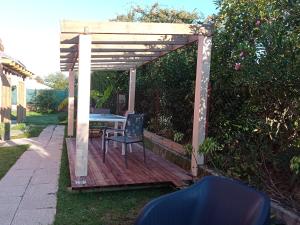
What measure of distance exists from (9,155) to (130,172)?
156 inches

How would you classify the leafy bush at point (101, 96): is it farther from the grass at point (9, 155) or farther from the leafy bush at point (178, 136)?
the leafy bush at point (178, 136)

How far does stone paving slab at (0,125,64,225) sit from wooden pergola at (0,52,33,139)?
3.72 meters

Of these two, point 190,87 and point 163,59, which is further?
point 163,59

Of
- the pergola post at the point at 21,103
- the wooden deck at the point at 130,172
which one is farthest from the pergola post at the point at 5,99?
the wooden deck at the point at 130,172

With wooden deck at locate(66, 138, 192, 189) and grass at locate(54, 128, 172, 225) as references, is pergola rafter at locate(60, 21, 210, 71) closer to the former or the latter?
wooden deck at locate(66, 138, 192, 189)

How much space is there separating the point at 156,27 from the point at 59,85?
102ft

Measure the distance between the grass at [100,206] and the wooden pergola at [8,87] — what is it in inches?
279

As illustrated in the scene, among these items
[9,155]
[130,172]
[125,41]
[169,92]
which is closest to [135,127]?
[130,172]

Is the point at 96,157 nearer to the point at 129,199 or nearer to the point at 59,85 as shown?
the point at 129,199

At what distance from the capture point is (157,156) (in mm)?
8523

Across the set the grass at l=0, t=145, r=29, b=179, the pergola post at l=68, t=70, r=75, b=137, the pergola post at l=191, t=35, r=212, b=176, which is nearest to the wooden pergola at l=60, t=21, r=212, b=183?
the pergola post at l=191, t=35, r=212, b=176

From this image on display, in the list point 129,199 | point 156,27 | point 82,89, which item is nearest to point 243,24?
point 156,27

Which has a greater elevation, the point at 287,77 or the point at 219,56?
the point at 219,56

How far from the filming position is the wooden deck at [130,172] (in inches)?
231
